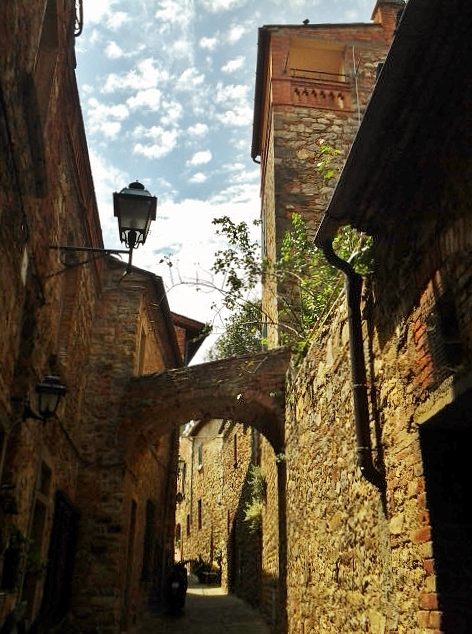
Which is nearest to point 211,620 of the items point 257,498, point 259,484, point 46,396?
point 257,498

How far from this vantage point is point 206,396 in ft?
32.4

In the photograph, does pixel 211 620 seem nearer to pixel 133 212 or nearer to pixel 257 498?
pixel 257 498

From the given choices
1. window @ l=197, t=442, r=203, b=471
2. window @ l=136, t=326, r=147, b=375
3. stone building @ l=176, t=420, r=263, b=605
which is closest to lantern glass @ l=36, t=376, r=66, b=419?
window @ l=136, t=326, r=147, b=375

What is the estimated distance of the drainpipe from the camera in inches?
166

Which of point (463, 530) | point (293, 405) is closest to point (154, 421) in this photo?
point (293, 405)

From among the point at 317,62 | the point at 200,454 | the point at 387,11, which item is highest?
the point at 387,11

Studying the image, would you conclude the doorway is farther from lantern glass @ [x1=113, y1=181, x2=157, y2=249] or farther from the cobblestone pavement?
the cobblestone pavement

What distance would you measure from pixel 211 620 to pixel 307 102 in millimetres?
11172

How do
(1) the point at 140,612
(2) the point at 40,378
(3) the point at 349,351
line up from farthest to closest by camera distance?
(1) the point at 140,612
(2) the point at 40,378
(3) the point at 349,351

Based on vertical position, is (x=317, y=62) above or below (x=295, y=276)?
above

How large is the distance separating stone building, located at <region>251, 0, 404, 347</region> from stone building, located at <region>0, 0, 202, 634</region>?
3.22 metres

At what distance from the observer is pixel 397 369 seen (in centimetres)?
381

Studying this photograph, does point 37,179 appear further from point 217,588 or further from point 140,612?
point 217,588

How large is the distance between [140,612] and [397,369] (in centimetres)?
969
